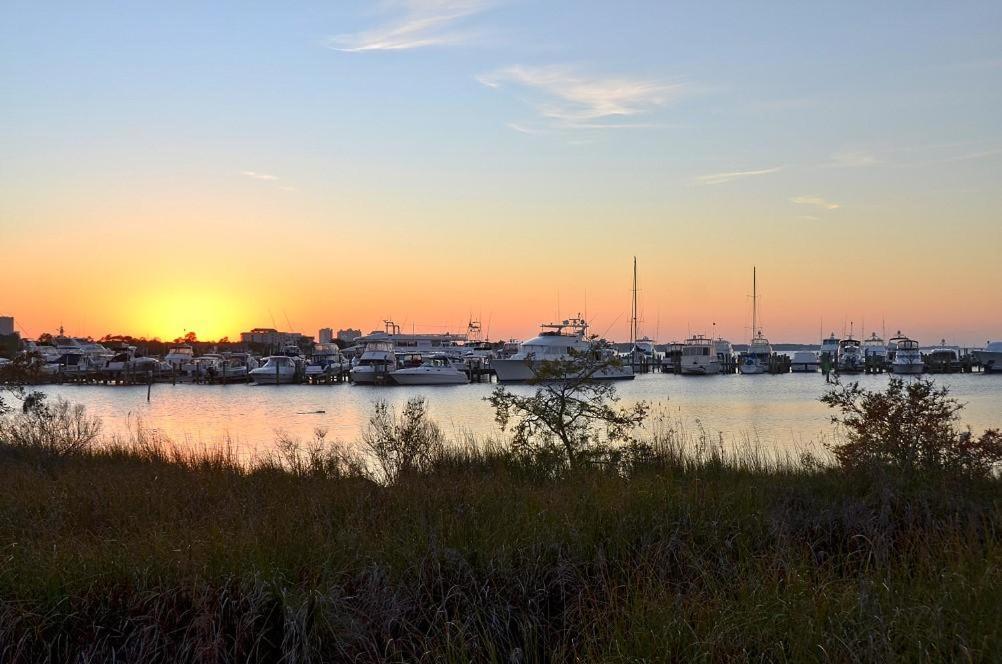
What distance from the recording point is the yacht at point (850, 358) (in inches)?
3910

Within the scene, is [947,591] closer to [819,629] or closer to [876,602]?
[876,602]

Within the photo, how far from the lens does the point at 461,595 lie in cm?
741

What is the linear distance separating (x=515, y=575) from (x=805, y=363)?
343ft

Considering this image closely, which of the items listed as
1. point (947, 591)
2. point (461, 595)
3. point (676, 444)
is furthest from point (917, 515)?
point (676, 444)

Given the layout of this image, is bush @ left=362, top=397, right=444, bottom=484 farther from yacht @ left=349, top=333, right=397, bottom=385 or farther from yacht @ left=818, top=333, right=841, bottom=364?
yacht @ left=818, top=333, right=841, bottom=364

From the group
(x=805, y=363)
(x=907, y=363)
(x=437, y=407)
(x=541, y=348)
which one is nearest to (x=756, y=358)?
(x=805, y=363)

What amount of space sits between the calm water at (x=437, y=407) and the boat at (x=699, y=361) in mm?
6489

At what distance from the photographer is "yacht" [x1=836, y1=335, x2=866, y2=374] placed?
326 ft

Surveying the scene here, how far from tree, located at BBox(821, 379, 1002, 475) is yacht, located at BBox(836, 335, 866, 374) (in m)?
91.7

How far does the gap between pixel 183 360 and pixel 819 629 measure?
10499 centimetres

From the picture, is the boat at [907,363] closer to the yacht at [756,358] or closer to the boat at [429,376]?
the yacht at [756,358]

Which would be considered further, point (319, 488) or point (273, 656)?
point (319, 488)

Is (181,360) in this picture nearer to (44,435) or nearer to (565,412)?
(44,435)

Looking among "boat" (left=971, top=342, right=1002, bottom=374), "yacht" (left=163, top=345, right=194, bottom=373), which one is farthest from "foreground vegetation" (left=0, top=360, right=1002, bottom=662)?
"boat" (left=971, top=342, right=1002, bottom=374)
